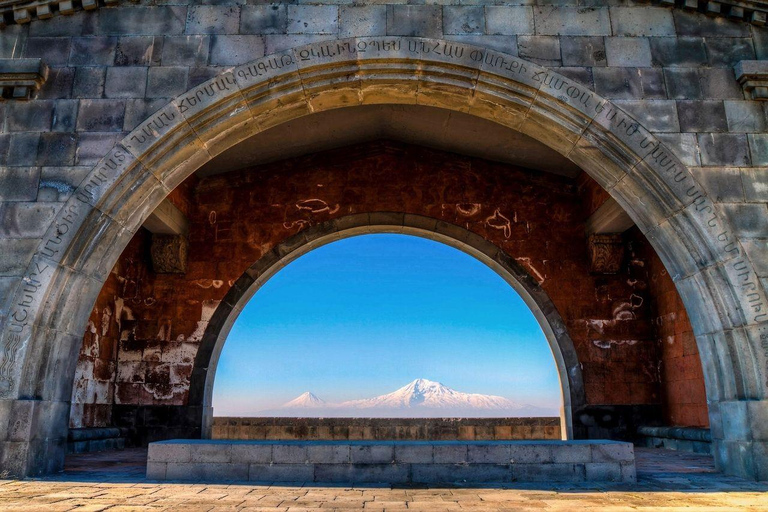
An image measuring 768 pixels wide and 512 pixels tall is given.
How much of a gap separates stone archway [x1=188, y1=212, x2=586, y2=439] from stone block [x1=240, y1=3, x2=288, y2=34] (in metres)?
3.72

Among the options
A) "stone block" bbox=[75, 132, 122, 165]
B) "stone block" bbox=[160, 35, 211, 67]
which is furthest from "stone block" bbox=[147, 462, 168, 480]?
"stone block" bbox=[160, 35, 211, 67]

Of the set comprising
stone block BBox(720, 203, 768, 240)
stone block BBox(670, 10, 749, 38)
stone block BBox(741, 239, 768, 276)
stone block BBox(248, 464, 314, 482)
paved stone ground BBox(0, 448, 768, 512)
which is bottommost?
paved stone ground BBox(0, 448, 768, 512)

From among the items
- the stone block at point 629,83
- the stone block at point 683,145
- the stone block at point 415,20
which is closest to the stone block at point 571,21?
the stone block at point 629,83

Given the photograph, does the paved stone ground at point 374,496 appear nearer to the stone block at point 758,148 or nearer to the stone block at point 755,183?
the stone block at point 755,183

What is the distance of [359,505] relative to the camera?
3525 mm

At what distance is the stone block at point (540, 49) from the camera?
5.36 metres

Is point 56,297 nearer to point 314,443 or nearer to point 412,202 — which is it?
point 314,443

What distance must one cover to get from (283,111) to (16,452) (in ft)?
11.1

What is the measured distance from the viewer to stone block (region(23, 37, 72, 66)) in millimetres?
5430

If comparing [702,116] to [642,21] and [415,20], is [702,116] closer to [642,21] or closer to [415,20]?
[642,21]

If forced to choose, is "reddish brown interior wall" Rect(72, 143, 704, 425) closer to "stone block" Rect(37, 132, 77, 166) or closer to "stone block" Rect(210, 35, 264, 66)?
"stone block" Rect(37, 132, 77, 166)

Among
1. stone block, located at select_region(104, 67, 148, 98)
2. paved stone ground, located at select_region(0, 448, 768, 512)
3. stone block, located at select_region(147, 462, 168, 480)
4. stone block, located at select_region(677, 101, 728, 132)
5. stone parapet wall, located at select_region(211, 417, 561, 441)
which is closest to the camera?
paved stone ground, located at select_region(0, 448, 768, 512)

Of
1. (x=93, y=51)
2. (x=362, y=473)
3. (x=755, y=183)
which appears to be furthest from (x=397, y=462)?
(x=93, y=51)

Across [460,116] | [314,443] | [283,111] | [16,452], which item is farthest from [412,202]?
[16,452]
